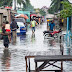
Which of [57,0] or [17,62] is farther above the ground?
[57,0]

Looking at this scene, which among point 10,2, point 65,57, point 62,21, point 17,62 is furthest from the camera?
point 10,2

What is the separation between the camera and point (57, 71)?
456 inches

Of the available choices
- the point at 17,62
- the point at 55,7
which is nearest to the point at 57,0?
the point at 55,7

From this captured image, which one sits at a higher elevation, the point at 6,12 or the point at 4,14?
the point at 6,12

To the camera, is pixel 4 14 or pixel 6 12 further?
pixel 6 12

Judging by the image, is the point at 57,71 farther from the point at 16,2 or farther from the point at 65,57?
the point at 16,2

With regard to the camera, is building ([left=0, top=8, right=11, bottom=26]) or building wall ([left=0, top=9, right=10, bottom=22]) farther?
building wall ([left=0, top=9, right=10, bottom=22])

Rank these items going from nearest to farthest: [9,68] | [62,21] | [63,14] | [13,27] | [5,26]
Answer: [9,68] → [63,14] → [5,26] → [13,27] → [62,21]

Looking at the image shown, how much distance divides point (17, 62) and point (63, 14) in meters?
7.12

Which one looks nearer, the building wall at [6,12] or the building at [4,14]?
the building at [4,14]

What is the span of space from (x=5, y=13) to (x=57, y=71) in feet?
152

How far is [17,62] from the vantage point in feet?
47.6

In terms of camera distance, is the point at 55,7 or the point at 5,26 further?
the point at 55,7

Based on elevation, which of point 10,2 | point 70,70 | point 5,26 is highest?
point 10,2
